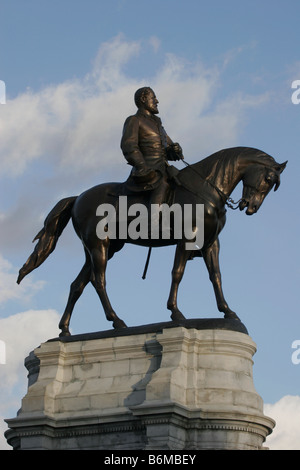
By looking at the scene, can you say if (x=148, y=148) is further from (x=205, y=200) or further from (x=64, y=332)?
(x=64, y=332)

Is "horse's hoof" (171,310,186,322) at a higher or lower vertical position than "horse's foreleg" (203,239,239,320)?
lower

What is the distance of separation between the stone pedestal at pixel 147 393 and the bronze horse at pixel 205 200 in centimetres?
85

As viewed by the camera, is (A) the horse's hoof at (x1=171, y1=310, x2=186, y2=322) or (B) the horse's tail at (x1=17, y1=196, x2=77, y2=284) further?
(B) the horse's tail at (x1=17, y1=196, x2=77, y2=284)

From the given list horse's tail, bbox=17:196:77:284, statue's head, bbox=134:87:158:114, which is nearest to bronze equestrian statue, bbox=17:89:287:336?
horse's tail, bbox=17:196:77:284

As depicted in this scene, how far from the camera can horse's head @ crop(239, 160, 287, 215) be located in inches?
893

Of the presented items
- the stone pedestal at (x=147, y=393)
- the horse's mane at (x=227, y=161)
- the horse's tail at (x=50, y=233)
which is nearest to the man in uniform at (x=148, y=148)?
the horse's mane at (x=227, y=161)

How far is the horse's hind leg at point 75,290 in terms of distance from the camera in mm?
23844

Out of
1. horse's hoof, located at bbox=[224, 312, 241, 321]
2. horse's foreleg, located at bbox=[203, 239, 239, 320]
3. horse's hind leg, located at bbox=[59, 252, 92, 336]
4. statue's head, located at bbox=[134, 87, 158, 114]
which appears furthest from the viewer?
statue's head, located at bbox=[134, 87, 158, 114]

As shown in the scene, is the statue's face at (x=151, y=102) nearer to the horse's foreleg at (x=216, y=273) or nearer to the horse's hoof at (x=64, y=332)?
the horse's foreleg at (x=216, y=273)

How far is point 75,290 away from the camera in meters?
23.9

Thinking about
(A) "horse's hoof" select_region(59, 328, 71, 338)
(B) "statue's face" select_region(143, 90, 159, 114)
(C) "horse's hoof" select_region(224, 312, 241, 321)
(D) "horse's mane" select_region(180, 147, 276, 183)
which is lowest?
(C) "horse's hoof" select_region(224, 312, 241, 321)

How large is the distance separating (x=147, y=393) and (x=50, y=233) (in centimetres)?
524

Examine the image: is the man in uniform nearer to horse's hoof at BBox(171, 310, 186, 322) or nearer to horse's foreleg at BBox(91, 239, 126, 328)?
horse's foreleg at BBox(91, 239, 126, 328)
